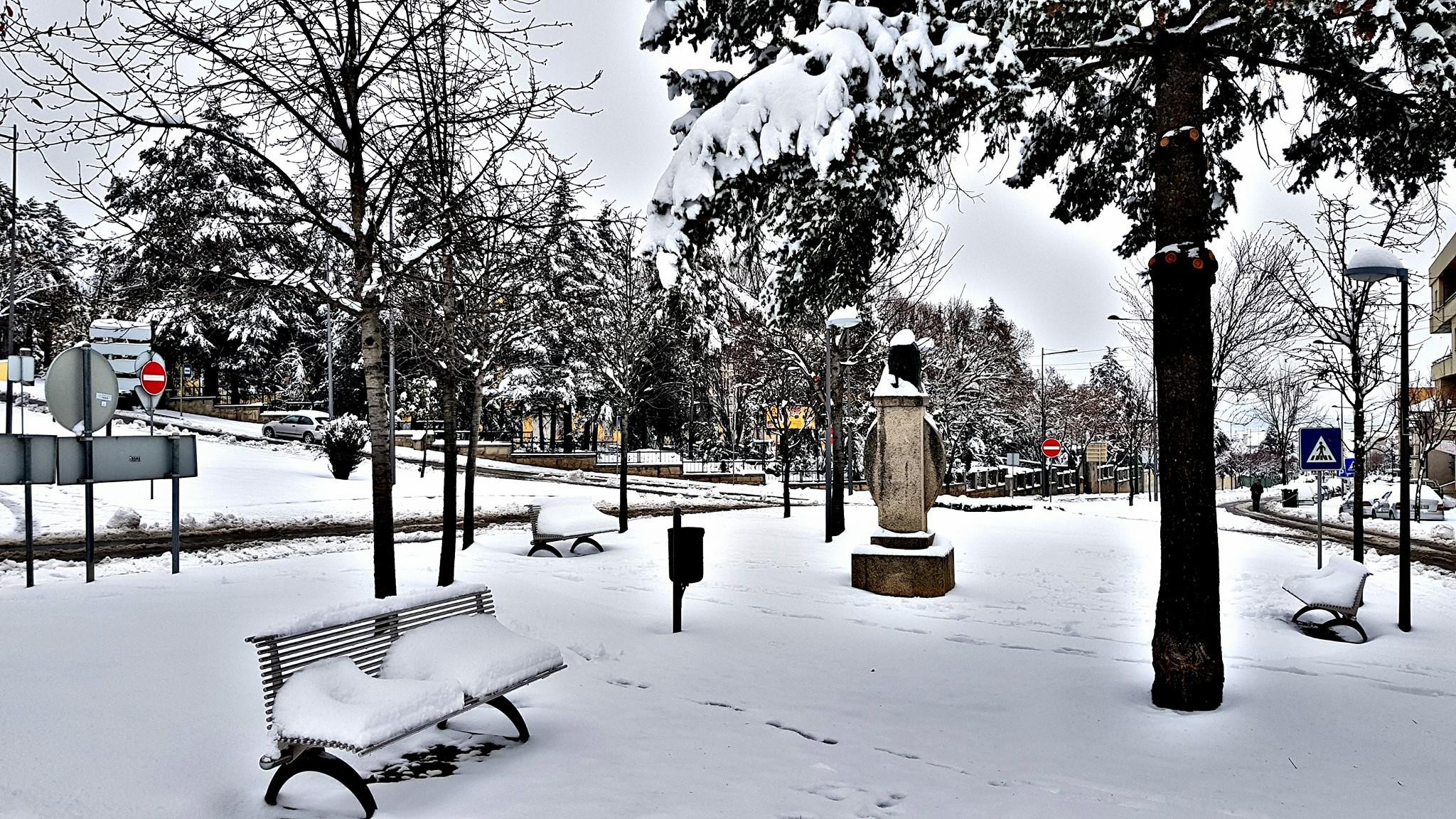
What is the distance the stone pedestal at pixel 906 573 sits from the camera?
10.4 meters

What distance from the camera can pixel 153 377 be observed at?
59.6 ft

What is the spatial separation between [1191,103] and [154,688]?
728 cm

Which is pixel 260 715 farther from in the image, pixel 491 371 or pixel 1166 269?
pixel 491 371

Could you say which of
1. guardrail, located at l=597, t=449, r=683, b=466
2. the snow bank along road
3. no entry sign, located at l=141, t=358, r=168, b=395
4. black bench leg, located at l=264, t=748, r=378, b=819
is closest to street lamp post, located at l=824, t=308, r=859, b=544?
the snow bank along road

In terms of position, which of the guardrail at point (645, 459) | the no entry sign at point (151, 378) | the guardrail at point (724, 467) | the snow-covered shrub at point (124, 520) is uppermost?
the no entry sign at point (151, 378)

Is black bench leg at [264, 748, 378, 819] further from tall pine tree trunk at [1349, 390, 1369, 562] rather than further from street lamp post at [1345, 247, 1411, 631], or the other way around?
tall pine tree trunk at [1349, 390, 1369, 562]

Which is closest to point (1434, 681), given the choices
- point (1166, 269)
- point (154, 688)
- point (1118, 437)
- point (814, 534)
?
point (1166, 269)

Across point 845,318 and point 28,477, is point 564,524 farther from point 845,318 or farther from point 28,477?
point 28,477

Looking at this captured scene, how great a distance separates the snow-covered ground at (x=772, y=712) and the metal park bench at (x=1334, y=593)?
0.35 metres

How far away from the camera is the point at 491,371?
13.7 m

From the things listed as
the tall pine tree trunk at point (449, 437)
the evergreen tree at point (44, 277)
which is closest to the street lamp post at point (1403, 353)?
the tall pine tree trunk at point (449, 437)

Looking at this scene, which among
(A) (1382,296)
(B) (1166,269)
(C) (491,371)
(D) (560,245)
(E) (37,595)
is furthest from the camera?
(A) (1382,296)

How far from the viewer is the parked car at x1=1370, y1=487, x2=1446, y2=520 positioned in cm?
2550

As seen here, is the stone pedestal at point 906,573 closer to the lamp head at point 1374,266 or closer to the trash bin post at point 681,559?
the trash bin post at point 681,559
